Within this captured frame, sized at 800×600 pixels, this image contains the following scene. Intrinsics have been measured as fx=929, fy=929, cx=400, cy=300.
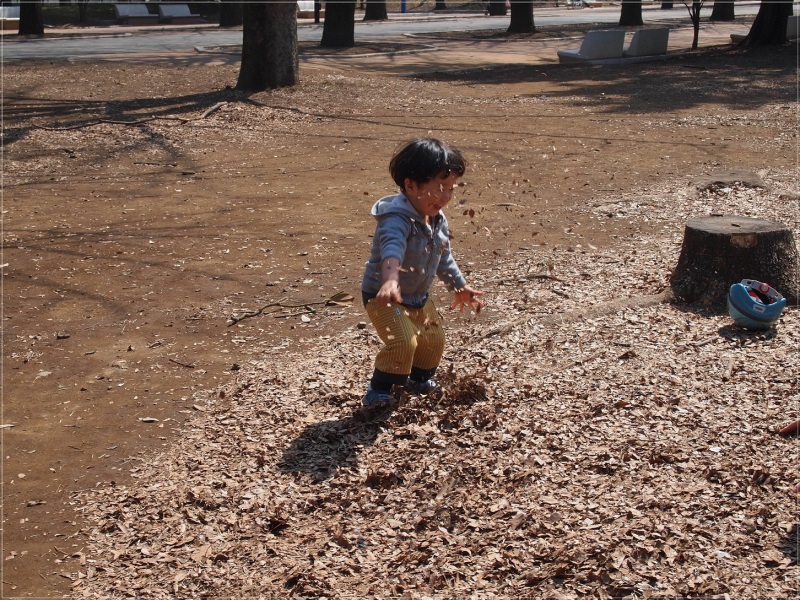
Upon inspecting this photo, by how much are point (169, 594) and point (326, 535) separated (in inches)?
24.1

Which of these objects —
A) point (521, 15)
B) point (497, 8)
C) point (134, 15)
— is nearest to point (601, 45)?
point (521, 15)

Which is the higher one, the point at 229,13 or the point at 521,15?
the point at 229,13

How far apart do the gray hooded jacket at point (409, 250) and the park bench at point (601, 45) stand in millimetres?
15132

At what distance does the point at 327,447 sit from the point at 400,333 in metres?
0.61

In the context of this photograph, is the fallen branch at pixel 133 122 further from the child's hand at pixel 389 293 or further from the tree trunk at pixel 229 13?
the tree trunk at pixel 229 13

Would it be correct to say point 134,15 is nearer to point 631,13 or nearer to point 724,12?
point 631,13

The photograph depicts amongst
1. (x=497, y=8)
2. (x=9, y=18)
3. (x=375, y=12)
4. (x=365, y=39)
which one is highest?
(x=497, y=8)

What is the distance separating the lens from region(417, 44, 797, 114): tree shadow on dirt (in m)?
13.4

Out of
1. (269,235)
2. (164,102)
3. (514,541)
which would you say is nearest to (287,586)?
(514,541)

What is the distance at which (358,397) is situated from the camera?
4660mm

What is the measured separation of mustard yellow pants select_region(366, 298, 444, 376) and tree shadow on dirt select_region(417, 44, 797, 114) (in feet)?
30.0

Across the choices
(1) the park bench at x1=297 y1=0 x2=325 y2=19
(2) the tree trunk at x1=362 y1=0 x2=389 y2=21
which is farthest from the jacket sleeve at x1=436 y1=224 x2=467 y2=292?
(1) the park bench at x1=297 y1=0 x2=325 y2=19

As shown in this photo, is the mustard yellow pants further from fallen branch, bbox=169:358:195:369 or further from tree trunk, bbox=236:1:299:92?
tree trunk, bbox=236:1:299:92

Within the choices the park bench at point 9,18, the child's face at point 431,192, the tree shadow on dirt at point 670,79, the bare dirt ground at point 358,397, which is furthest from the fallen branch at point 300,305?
the park bench at point 9,18
